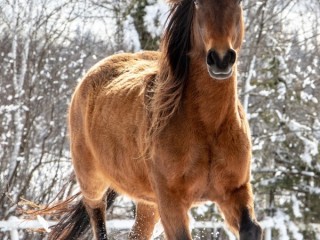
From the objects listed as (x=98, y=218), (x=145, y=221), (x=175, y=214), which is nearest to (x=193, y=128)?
(x=175, y=214)

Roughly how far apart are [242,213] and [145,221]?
80.4 inches

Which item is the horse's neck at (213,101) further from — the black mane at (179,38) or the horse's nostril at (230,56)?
the horse's nostril at (230,56)

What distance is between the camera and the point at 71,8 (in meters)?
13.6

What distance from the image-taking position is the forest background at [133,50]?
1125 cm

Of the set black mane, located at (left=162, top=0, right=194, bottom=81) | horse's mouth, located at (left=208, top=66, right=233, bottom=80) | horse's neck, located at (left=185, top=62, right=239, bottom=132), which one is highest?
black mane, located at (left=162, top=0, right=194, bottom=81)

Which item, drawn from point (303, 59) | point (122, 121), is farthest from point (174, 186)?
point (303, 59)

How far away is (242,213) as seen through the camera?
14.3 ft

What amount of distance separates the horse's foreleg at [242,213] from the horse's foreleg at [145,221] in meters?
1.80

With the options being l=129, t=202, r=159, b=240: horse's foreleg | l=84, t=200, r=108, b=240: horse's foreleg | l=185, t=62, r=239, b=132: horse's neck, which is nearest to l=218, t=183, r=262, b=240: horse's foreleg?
l=185, t=62, r=239, b=132: horse's neck

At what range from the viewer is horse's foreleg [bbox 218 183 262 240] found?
14.1 ft

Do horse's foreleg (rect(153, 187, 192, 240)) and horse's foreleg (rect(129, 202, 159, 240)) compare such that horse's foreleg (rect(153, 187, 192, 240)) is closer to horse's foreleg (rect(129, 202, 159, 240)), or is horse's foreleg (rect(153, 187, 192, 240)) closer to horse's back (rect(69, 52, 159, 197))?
horse's back (rect(69, 52, 159, 197))

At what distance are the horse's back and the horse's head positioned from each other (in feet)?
2.85

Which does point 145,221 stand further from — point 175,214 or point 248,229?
point 248,229

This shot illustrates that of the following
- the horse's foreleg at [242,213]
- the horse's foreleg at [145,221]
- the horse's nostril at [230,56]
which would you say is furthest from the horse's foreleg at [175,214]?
the horse's foreleg at [145,221]
